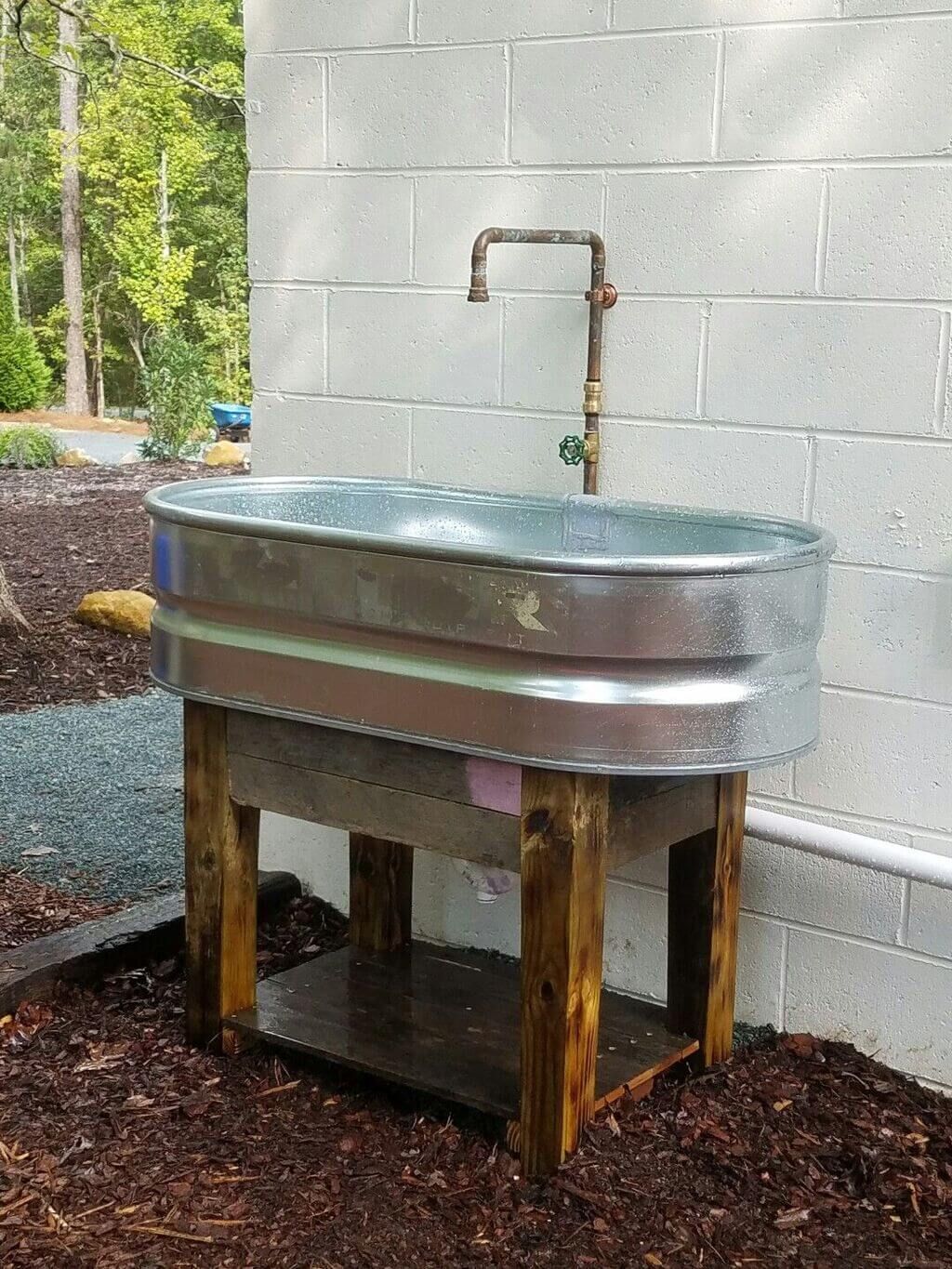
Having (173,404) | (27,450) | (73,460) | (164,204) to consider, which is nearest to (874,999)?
(27,450)

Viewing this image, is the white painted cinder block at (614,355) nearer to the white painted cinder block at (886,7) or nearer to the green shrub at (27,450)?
the white painted cinder block at (886,7)

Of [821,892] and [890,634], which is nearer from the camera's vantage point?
[890,634]

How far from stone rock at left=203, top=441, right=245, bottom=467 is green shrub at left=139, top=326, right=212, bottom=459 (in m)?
0.41

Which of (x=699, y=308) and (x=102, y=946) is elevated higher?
(x=699, y=308)

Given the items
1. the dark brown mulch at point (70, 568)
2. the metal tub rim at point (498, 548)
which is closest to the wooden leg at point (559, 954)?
the metal tub rim at point (498, 548)

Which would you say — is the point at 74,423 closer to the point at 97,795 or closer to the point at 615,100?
the point at 97,795

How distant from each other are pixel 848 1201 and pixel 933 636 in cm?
88

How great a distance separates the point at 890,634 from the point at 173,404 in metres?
10.9

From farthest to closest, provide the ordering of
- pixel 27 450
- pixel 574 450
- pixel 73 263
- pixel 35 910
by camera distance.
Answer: pixel 73 263 < pixel 27 450 < pixel 35 910 < pixel 574 450

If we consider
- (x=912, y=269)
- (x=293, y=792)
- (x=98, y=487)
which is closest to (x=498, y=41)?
(x=912, y=269)

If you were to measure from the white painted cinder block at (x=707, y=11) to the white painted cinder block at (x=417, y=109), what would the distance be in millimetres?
271

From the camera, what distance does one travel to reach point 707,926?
2.50m

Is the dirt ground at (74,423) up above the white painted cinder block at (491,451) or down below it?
below

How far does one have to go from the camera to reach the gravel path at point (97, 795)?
3.69 metres
